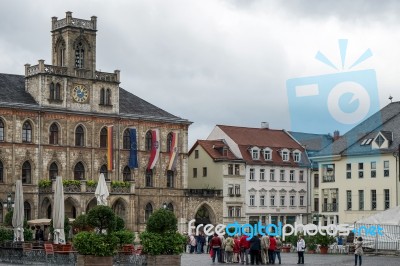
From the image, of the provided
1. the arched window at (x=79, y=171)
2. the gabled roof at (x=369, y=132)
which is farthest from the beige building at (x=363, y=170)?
the arched window at (x=79, y=171)

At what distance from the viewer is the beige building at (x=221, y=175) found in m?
89.5

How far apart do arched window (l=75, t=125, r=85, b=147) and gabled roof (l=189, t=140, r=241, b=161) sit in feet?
53.6

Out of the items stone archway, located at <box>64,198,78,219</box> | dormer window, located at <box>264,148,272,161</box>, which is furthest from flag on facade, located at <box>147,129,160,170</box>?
dormer window, located at <box>264,148,272,161</box>

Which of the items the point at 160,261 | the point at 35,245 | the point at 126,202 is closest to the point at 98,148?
the point at 126,202

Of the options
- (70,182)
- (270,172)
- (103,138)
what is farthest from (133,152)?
(270,172)

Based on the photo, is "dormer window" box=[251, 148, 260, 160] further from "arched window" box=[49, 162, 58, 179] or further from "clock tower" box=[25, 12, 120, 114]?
"arched window" box=[49, 162, 58, 179]

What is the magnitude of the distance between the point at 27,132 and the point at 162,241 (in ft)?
129

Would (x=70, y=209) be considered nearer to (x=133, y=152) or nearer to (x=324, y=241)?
(x=133, y=152)

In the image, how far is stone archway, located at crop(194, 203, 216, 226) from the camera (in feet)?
283

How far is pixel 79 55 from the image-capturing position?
79688 mm

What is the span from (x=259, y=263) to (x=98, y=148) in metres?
36.2

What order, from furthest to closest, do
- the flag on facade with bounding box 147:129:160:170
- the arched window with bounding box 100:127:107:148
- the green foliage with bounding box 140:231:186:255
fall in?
the flag on facade with bounding box 147:129:160:170, the arched window with bounding box 100:127:107:148, the green foliage with bounding box 140:231:186:255

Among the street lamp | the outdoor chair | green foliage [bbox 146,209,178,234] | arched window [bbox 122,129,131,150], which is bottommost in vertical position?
the outdoor chair

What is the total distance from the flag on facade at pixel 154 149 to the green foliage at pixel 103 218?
43101 millimetres
